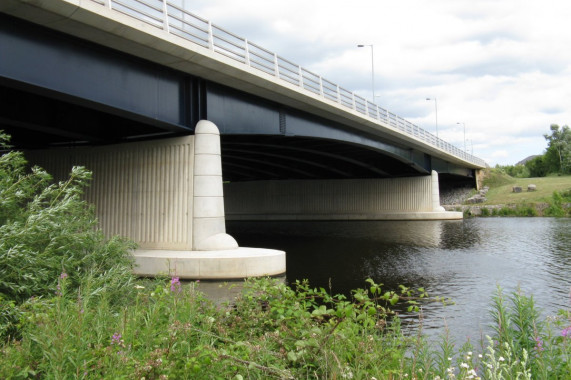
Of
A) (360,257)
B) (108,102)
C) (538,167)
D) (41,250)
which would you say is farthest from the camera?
(538,167)

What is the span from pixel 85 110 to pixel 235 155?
60.8 ft

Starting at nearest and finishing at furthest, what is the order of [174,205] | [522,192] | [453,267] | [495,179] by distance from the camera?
[453,267] < [174,205] < [522,192] < [495,179]

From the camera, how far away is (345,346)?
15.8ft

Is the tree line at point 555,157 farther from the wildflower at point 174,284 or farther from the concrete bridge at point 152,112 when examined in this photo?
the wildflower at point 174,284

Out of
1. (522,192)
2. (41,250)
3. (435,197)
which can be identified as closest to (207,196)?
(41,250)

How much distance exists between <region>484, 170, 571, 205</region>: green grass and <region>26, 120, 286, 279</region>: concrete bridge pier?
44718 millimetres

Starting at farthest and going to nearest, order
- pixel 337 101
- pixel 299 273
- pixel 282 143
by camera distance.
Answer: pixel 282 143, pixel 337 101, pixel 299 273

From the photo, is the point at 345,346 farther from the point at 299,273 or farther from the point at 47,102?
the point at 47,102

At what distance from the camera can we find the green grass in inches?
2094

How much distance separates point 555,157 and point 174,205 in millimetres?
88031

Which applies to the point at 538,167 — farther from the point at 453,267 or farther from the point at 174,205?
the point at 174,205

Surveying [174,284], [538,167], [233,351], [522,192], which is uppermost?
[538,167]

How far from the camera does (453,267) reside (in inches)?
714

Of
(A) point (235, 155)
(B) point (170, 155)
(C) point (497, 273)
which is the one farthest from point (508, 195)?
(B) point (170, 155)
